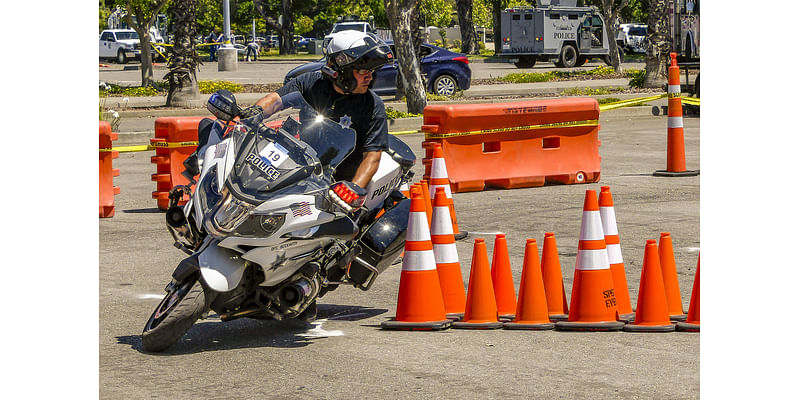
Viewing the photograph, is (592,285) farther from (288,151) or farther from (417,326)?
(288,151)

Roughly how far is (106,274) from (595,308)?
13.6ft

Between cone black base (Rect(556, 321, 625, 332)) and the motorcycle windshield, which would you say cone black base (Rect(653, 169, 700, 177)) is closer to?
cone black base (Rect(556, 321, 625, 332))

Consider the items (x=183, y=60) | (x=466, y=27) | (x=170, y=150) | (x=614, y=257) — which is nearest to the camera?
(x=614, y=257)

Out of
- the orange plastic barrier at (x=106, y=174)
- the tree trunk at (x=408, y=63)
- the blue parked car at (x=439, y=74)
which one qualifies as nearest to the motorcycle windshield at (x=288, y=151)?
the orange plastic barrier at (x=106, y=174)

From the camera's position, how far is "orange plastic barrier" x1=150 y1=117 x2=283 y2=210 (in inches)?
512

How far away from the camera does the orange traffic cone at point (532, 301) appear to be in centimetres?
747

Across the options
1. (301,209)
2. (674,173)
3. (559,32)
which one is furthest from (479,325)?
(559,32)

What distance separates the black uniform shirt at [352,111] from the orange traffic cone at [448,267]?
1.89 ft

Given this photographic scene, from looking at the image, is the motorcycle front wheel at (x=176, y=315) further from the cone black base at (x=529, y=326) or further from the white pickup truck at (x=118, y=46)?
the white pickup truck at (x=118, y=46)

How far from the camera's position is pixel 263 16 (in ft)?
230

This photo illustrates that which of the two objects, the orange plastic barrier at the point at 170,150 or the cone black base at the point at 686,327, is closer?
the cone black base at the point at 686,327

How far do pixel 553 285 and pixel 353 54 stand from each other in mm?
1926

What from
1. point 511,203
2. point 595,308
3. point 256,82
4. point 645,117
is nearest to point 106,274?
point 595,308

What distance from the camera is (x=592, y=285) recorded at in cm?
741
